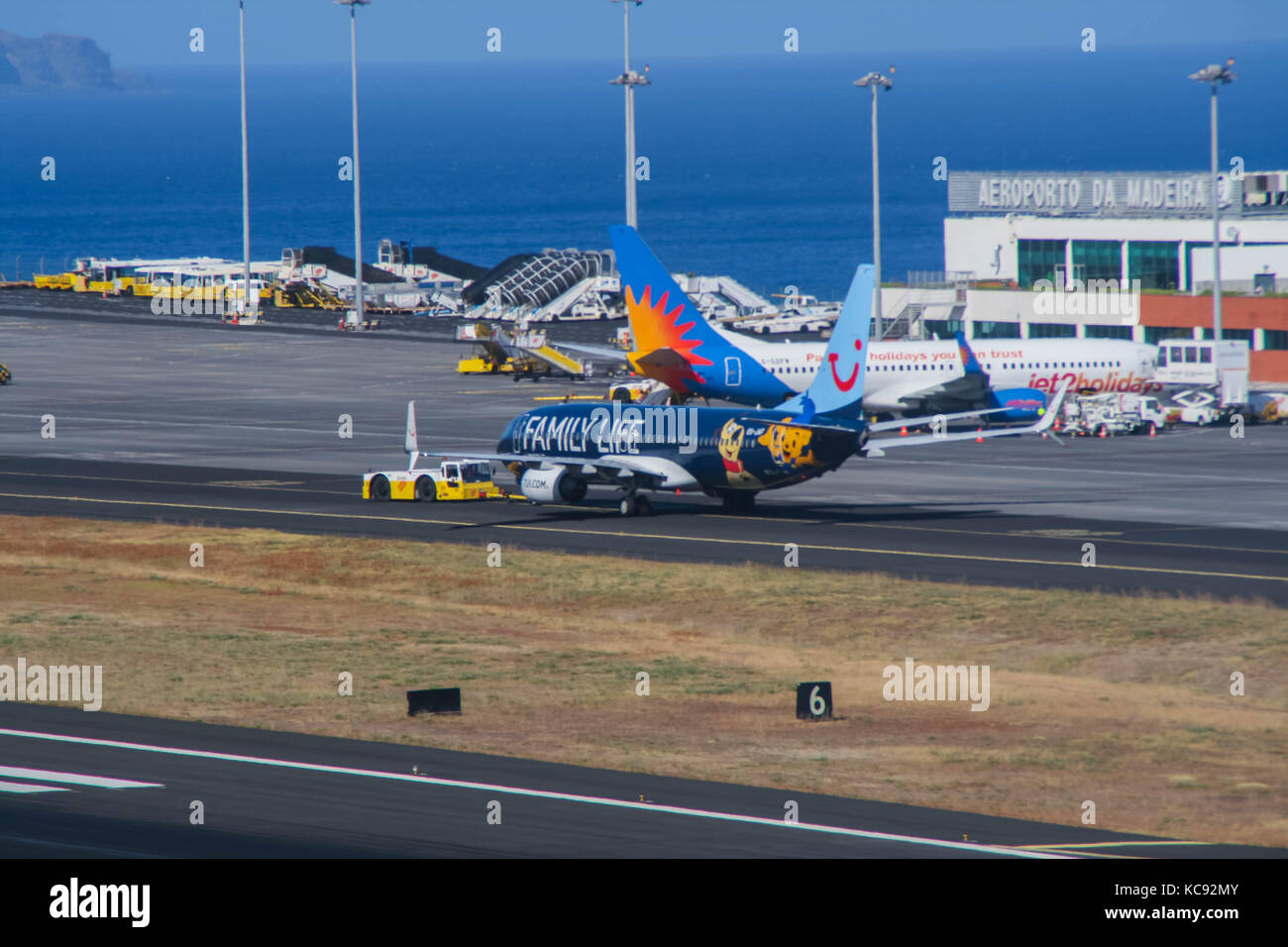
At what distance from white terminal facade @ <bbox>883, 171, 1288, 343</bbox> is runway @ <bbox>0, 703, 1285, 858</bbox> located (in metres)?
98.0

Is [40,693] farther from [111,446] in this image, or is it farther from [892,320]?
[892,320]

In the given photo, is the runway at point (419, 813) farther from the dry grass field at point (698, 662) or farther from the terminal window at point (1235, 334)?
the terminal window at point (1235, 334)

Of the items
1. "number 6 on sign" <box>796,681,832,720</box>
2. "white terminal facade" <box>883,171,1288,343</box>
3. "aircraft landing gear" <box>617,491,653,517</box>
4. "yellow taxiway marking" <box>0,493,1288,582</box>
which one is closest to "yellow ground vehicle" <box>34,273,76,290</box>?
"white terminal facade" <box>883,171,1288,343</box>

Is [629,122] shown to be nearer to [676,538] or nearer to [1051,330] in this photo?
[1051,330]

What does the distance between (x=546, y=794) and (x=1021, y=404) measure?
237 ft

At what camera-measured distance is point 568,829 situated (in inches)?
1078

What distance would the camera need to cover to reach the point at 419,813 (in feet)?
92.9

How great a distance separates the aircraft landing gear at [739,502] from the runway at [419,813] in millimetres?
36307

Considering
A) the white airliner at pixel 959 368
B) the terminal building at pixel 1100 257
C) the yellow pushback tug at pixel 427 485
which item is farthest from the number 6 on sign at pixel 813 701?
the terminal building at pixel 1100 257

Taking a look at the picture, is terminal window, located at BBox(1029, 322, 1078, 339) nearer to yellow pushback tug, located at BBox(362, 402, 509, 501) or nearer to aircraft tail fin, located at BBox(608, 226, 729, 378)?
aircraft tail fin, located at BBox(608, 226, 729, 378)

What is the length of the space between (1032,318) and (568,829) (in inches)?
4170

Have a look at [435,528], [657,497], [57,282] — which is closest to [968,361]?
[657,497]
